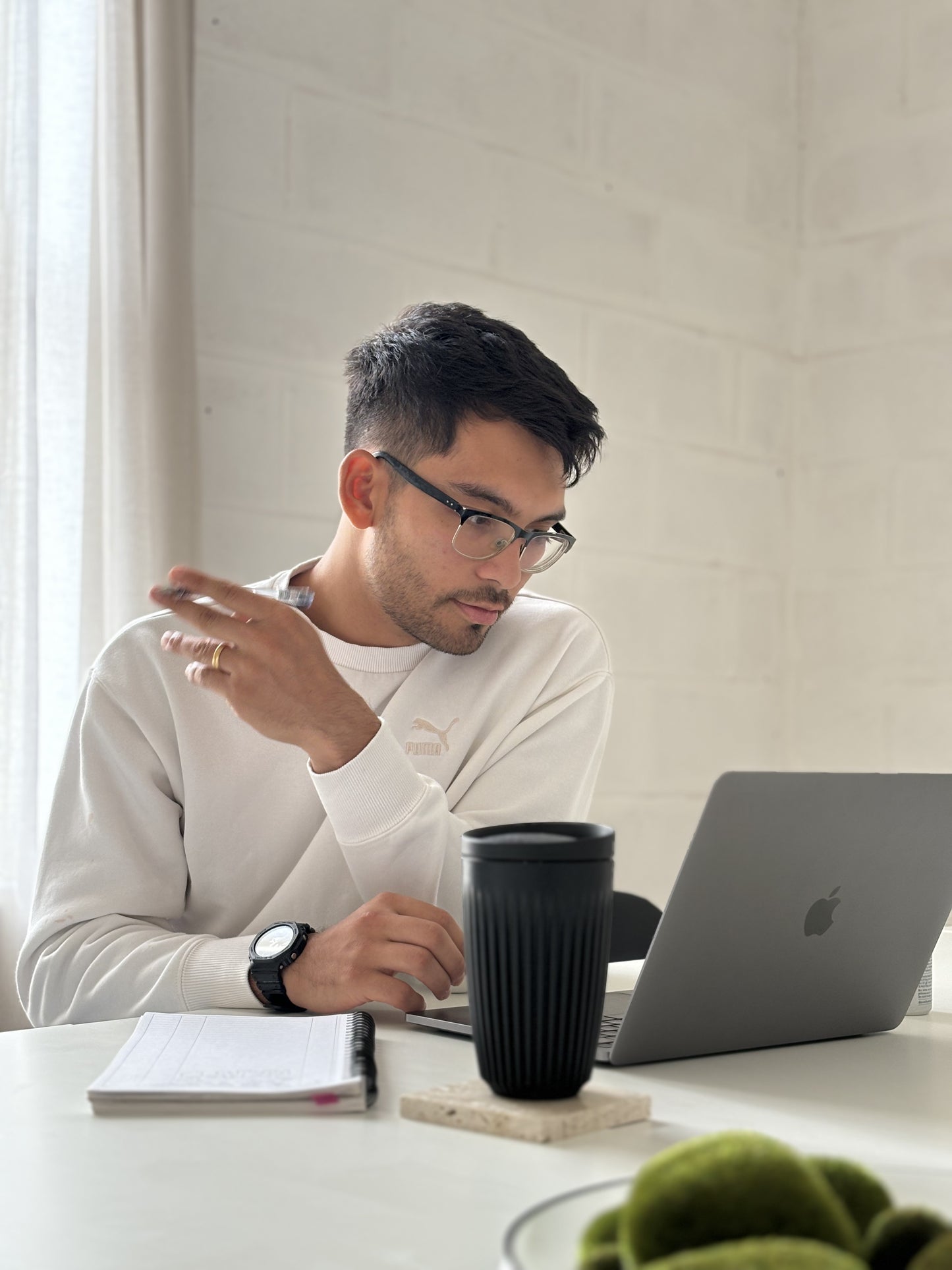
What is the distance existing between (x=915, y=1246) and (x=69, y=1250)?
336 millimetres

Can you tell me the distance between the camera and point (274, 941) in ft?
3.64

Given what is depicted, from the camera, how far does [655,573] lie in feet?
9.91

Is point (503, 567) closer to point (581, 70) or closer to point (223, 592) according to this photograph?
point (223, 592)

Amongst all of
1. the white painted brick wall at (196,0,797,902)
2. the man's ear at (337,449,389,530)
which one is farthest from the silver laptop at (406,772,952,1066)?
the white painted brick wall at (196,0,797,902)

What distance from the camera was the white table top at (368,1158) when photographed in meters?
0.53

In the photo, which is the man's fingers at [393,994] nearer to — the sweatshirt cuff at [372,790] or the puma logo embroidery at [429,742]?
the sweatshirt cuff at [372,790]

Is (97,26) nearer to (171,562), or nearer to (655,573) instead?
(171,562)

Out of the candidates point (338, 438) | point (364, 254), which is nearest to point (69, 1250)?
point (338, 438)

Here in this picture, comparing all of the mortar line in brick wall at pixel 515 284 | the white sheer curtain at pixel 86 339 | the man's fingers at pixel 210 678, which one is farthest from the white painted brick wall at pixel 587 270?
the man's fingers at pixel 210 678

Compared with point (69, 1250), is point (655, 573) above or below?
above

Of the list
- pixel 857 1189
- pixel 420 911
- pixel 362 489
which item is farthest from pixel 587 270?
pixel 857 1189

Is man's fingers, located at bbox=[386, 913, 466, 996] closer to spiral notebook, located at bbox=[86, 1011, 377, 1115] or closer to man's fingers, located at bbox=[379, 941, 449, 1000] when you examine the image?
man's fingers, located at bbox=[379, 941, 449, 1000]

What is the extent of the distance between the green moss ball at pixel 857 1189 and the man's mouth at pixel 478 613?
124cm

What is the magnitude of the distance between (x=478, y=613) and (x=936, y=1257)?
1.30 meters
